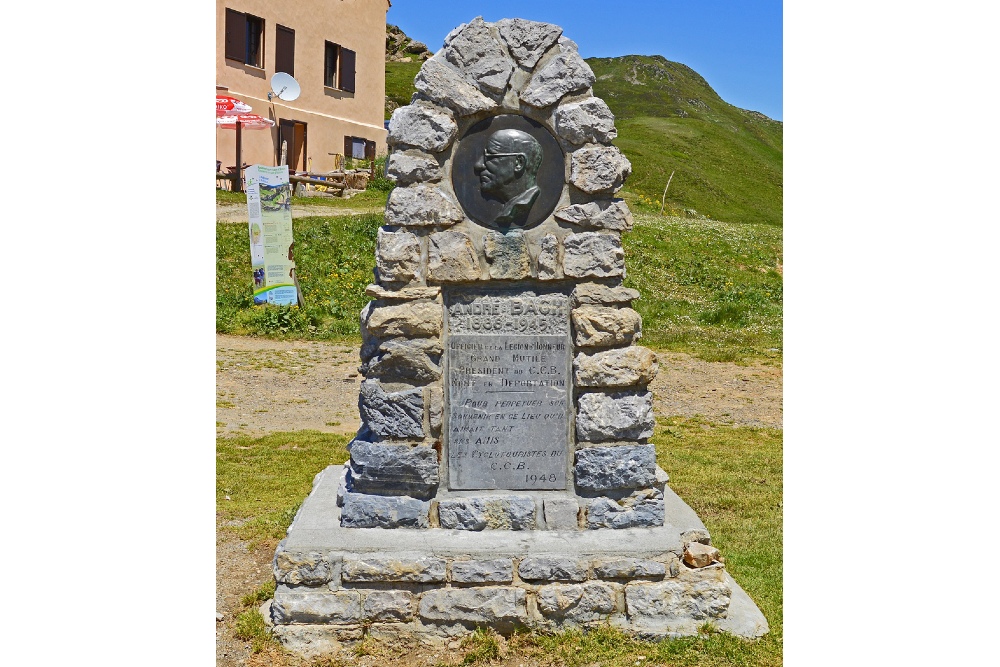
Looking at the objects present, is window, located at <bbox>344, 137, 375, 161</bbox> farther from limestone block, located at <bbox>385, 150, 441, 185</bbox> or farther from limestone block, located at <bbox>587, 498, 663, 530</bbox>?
limestone block, located at <bbox>587, 498, 663, 530</bbox>

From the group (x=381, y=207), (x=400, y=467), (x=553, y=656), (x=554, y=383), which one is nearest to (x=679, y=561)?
(x=553, y=656)

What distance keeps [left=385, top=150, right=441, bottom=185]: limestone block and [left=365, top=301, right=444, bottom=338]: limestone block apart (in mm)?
682

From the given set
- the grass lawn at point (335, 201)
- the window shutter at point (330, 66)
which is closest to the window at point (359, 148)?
the window shutter at point (330, 66)

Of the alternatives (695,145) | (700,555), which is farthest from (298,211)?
(695,145)

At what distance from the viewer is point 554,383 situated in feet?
15.8

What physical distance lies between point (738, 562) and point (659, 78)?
258ft

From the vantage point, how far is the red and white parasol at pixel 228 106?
21.2 meters

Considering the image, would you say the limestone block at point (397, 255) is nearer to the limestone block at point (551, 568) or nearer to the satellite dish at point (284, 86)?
the limestone block at point (551, 568)

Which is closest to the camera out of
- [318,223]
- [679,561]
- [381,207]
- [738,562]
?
[679,561]

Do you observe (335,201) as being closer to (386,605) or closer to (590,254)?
(590,254)

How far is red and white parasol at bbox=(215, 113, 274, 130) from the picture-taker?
21.5m

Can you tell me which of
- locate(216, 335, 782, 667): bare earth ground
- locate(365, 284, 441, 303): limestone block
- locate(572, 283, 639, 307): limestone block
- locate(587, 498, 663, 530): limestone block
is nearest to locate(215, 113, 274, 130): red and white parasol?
locate(216, 335, 782, 667): bare earth ground

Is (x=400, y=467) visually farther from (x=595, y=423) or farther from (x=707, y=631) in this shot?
(x=707, y=631)

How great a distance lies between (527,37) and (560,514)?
2.64m
